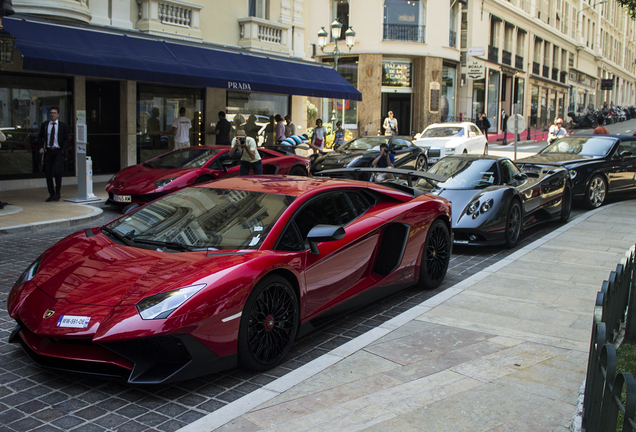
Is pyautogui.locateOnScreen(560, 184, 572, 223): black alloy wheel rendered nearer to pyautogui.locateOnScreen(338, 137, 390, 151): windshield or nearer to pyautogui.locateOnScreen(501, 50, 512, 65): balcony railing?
pyautogui.locateOnScreen(338, 137, 390, 151): windshield

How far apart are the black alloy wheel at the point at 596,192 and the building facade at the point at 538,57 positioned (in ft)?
37.1

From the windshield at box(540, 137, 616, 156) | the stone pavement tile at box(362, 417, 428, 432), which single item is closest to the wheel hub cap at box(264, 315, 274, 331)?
the stone pavement tile at box(362, 417, 428, 432)

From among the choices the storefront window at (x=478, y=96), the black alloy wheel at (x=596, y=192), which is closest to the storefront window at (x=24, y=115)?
the black alloy wheel at (x=596, y=192)

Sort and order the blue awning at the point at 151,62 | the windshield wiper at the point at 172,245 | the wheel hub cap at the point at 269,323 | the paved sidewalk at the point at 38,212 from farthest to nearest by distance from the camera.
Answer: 1. the blue awning at the point at 151,62
2. the paved sidewalk at the point at 38,212
3. the windshield wiper at the point at 172,245
4. the wheel hub cap at the point at 269,323

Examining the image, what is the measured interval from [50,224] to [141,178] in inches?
88.3

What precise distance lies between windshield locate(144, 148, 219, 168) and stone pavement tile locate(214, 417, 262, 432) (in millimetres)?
9242

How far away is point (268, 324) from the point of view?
427 cm

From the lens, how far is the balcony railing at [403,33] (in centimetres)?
3500

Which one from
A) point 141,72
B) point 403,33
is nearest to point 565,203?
point 141,72

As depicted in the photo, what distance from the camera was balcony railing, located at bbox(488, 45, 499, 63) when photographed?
41.8 metres

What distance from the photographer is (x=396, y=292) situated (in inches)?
245

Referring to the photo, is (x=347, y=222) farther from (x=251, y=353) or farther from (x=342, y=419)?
(x=342, y=419)

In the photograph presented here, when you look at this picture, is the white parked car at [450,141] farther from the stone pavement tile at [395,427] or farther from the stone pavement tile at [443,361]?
the stone pavement tile at [395,427]

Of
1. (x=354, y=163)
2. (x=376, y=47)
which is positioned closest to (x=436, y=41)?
(x=376, y=47)
